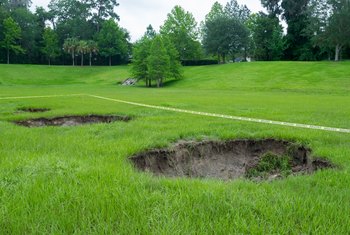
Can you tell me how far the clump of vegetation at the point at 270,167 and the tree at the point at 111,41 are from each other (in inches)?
2712

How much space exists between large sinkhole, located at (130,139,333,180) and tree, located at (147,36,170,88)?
35588mm

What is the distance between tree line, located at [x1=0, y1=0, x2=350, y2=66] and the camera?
48031 millimetres

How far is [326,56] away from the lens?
60625 millimetres

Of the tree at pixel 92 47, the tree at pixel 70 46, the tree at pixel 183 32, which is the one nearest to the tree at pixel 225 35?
the tree at pixel 183 32

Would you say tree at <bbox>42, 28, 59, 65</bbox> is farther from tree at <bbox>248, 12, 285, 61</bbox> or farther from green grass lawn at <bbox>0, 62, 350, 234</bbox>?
green grass lawn at <bbox>0, 62, 350, 234</bbox>

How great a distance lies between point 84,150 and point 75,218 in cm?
265

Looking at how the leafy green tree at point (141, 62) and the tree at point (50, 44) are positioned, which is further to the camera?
the tree at point (50, 44)

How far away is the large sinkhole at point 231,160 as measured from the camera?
5.12 m

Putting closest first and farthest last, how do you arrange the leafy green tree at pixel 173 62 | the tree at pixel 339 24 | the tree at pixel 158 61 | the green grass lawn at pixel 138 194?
the green grass lawn at pixel 138 194, the tree at pixel 158 61, the leafy green tree at pixel 173 62, the tree at pixel 339 24

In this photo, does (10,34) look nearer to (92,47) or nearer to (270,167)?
(92,47)

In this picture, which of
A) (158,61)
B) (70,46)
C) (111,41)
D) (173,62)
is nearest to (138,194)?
(158,61)

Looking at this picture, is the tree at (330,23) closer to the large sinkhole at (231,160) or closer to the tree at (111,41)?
the tree at (111,41)

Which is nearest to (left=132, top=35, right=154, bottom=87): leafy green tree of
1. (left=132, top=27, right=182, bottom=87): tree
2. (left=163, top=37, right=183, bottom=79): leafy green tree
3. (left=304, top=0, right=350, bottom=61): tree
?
(left=132, top=27, right=182, bottom=87): tree

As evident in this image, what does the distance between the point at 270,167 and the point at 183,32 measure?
59.6 metres
